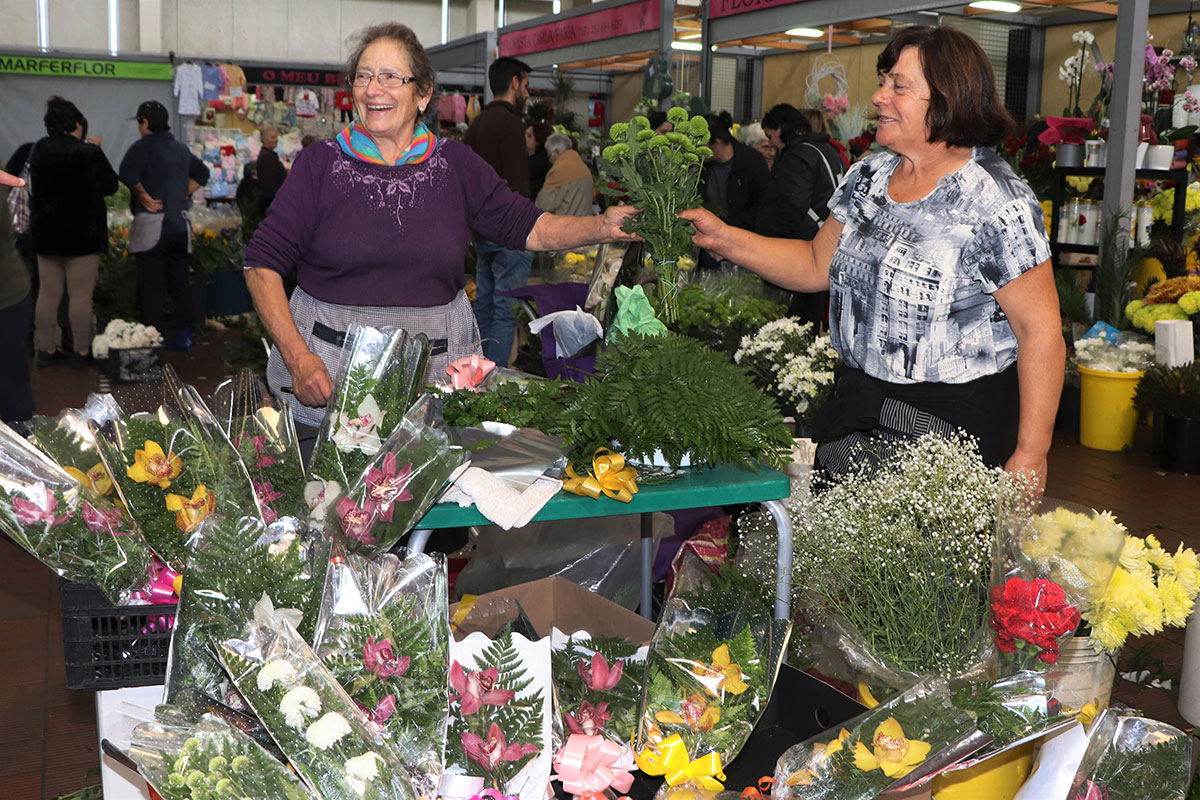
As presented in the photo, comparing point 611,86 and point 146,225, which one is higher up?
point 611,86

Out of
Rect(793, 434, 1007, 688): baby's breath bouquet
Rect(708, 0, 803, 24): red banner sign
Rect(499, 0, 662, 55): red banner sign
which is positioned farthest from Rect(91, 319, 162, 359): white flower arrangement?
Rect(793, 434, 1007, 688): baby's breath bouquet

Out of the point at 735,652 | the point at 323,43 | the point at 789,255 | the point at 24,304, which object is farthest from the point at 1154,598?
the point at 323,43

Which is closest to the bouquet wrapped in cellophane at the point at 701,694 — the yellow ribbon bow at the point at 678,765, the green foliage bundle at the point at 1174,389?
the yellow ribbon bow at the point at 678,765

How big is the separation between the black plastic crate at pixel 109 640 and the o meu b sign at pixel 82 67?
1307 cm

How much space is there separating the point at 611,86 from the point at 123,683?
1299cm

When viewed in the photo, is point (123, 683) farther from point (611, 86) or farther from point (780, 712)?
point (611, 86)

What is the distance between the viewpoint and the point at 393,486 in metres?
1.51

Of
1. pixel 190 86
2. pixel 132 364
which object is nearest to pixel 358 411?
pixel 132 364

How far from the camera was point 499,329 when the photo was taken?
19.8 ft

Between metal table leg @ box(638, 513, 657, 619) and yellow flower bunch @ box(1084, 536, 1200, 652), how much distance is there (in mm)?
1137

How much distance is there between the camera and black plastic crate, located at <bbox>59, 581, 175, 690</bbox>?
1527 millimetres

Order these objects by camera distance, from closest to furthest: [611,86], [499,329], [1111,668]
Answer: [1111,668] → [499,329] → [611,86]

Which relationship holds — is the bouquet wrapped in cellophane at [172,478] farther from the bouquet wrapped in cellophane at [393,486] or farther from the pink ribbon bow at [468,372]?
the pink ribbon bow at [468,372]

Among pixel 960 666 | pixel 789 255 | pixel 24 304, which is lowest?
pixel 960 666
